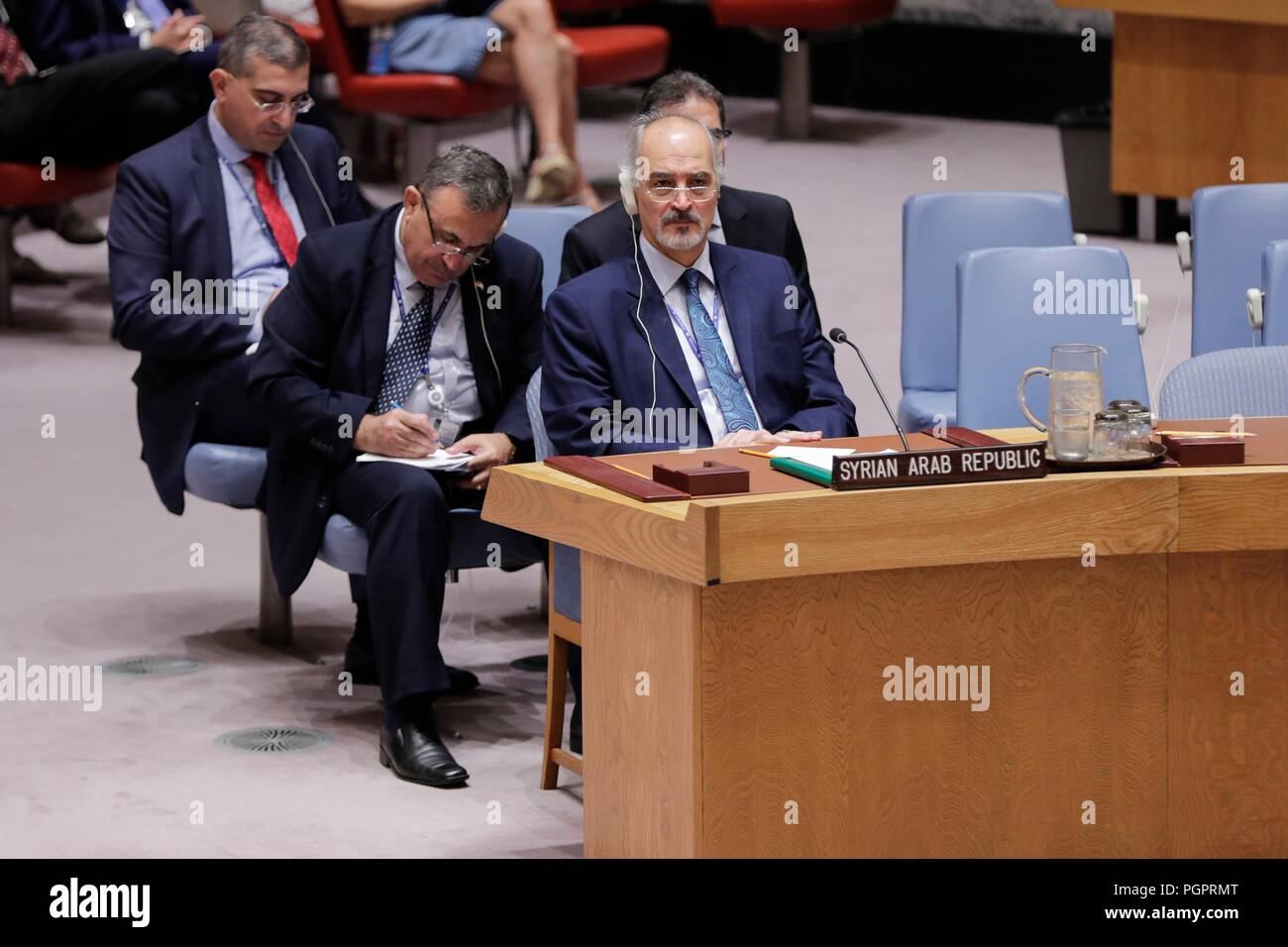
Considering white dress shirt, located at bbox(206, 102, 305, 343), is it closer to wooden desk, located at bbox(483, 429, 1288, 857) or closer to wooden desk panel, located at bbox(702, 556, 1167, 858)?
wooden desk, located at bbox(483, 429, 1288, 857)

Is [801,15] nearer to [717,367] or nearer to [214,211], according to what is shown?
[214,211]

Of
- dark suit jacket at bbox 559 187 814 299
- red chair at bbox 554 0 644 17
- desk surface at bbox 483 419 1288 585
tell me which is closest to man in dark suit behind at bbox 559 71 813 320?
dark suit jacket at bbox 559 187 814 299

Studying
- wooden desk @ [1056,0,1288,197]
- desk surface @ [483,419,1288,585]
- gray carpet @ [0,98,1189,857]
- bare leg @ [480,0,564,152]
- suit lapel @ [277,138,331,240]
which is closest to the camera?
desk surface @ [483,419,1288,585]

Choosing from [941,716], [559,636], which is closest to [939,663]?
[941,716]

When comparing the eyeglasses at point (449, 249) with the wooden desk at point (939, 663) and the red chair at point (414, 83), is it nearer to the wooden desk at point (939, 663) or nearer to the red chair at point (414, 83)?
the wooden desk at point (939, 663)

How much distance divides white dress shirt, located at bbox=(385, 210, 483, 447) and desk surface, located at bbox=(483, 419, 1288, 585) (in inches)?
43.4

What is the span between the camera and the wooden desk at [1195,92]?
768 centimetres

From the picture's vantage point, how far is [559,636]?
156 inches

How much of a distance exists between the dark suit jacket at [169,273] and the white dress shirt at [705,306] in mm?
885

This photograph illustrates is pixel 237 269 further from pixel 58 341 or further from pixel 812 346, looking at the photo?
pixel 58 341

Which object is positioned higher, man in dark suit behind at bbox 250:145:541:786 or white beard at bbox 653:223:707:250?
white beard at bbox 653:223:707:250

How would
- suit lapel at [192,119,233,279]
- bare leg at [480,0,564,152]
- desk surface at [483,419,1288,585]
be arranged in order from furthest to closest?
bare leg at [480,0,564,152] < suit lapel at [192,119,233,279] < desk surface at [483,419,1288,585]

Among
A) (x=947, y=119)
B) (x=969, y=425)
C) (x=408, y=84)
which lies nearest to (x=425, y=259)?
(x=969, y=425)

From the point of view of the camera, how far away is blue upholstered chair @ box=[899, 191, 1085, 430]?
5105mm
